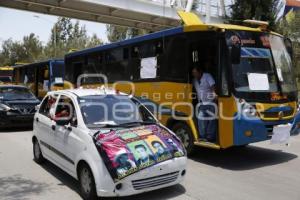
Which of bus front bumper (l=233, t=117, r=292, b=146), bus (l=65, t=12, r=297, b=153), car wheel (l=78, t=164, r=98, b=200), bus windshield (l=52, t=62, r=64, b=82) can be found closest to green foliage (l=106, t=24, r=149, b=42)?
bus windshield (l=52, t=62, r=64, b=82)

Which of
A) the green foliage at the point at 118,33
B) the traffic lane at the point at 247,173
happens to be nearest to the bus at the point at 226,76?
the traffic lane at the point at 247,173

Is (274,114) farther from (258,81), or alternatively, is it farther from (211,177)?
(211,177)

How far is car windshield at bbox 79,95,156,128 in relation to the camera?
6.80m

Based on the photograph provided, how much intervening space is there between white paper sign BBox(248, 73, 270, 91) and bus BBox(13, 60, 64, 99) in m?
13.3

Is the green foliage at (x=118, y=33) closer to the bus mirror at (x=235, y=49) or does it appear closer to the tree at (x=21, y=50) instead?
the tree at (x=21, y=50)

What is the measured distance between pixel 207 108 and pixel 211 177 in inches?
69.2

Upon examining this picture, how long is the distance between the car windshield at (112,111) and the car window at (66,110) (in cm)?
19

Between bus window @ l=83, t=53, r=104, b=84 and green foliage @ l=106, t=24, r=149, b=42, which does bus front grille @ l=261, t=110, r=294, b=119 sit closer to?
bus window @ l=83, t=53, r=104, b=84

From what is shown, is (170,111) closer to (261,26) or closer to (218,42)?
(218,42)

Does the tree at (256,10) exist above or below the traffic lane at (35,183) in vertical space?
above

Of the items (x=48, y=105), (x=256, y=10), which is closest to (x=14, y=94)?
(x=48, y=105)

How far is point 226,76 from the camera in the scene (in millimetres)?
8367

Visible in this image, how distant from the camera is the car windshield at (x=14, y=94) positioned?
15.1 m

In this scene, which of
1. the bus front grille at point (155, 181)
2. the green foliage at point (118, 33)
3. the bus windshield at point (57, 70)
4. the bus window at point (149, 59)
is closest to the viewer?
the bus front grille at point (155, 181)
